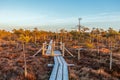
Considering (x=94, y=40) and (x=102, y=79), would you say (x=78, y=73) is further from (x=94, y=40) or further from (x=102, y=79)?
(x=94, y=40)

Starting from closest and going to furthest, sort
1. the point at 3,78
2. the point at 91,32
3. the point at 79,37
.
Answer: the point at 3,78, the point at 79,37, the point at 91,32

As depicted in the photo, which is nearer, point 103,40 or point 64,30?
point 103,40

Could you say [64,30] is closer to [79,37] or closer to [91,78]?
[79,37]

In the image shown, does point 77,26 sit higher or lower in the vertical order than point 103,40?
higher

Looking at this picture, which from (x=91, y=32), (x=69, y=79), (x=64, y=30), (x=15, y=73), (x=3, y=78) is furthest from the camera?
(x=64, y=30)

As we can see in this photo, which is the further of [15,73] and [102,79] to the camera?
[15,73]

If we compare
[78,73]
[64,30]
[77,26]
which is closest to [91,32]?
[77,26]

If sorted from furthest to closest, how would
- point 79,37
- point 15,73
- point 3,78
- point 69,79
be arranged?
point 79,37, point 15,73, point 3,78, point 69,79

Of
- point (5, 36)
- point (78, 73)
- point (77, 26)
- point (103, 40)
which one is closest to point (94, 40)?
point (103, 40)

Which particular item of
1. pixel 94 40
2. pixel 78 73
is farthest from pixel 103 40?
pixel 78 73

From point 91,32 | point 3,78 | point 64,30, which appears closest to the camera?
point 3,78
